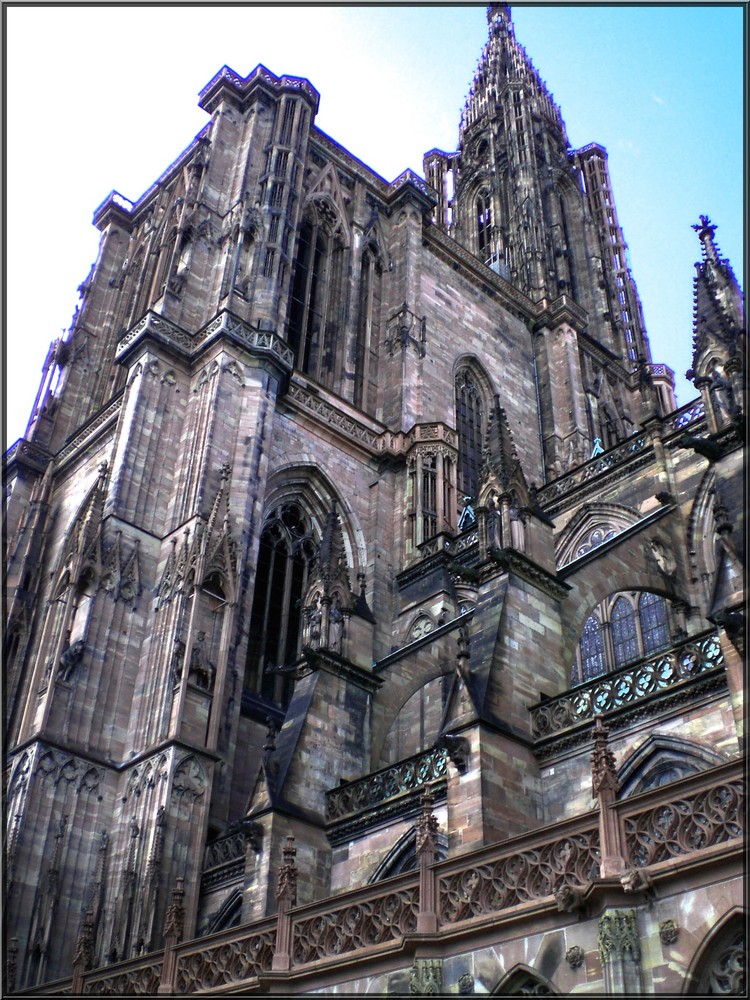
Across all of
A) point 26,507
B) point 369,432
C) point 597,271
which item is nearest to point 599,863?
point 369,432

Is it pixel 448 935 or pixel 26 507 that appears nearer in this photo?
pixel 448 935

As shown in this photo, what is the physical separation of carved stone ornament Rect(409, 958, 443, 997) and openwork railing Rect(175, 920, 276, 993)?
2339 mm

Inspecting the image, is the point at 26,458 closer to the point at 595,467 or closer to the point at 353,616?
the point at 353,616

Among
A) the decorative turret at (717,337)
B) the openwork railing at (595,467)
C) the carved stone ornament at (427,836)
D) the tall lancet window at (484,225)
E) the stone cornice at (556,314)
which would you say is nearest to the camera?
the carved stone ornament at (427,836)

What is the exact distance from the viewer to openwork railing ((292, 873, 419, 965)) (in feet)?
34.6

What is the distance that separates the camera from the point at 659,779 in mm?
13516

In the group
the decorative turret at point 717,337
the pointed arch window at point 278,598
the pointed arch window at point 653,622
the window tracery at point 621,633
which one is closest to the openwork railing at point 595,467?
the window tracery at point 621,633

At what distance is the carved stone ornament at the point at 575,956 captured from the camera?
28.9ft

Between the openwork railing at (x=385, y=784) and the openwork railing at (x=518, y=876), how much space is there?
564 centimetres

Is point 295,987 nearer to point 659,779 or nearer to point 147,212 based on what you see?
point 659,779

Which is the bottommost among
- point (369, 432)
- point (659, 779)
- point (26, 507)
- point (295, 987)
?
point (295, 987)

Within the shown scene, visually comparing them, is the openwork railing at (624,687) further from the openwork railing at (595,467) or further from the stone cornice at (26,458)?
the stone cornice at (26,458)

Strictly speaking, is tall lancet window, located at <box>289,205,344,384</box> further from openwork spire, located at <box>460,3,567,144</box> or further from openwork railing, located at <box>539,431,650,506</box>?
openwork spire, located at <box>460,3,567,144</box>

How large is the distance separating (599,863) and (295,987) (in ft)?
13.0
